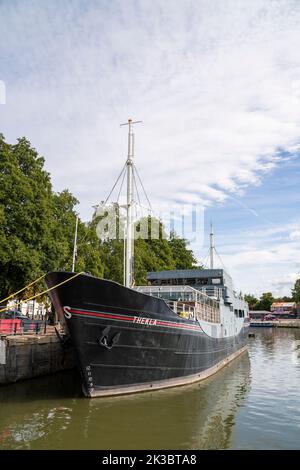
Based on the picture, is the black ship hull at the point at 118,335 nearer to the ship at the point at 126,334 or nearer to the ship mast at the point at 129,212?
the ship at the point at 126,334

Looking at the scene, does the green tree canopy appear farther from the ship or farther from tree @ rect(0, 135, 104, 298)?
the ship

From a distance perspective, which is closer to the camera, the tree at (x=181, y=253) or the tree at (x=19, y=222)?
the tree at (x=19, y=222)

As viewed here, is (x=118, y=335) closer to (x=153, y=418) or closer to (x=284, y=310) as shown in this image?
(x=153, y=418)

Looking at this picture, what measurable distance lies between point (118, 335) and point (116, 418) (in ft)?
10.2

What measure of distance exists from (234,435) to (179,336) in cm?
638

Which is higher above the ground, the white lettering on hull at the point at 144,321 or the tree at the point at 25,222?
the tree at the point at 25,222

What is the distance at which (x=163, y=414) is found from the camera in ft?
46.4

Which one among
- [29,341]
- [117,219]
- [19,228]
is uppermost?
[117,219]

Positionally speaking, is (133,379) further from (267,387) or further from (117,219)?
(117,219)

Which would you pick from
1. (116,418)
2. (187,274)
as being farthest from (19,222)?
(116,418)

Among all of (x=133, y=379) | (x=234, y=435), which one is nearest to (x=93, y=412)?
(x=133, y=379)

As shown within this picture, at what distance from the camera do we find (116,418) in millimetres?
13484

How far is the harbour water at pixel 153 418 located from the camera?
11.6 metres

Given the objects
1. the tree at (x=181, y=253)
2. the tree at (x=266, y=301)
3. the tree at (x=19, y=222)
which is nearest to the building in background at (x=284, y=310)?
the tree at (x=266, y=301)
